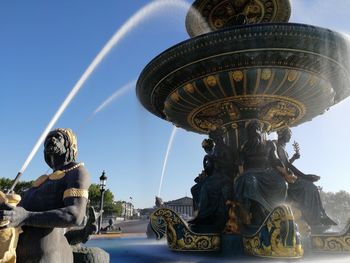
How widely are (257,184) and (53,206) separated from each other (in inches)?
195

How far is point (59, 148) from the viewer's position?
8.01 feet

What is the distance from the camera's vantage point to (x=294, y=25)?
6.41 meters

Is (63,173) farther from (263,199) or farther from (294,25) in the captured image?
(294,25)

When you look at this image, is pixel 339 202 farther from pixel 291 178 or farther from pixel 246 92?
pixel 246 92

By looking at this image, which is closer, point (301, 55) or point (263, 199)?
point (263, 199)

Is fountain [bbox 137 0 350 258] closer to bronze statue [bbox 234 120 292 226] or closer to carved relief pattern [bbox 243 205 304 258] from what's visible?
carved relief pattern [bbox 243 205 304 258]

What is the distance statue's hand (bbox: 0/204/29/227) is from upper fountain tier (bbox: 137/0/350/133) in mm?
5682

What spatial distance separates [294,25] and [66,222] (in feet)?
20.0

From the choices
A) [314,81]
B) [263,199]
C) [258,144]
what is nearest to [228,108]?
[258,144]

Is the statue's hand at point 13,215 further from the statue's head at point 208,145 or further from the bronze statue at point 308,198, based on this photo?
the statue's head at point 208,145

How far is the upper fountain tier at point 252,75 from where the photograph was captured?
6.62 meters

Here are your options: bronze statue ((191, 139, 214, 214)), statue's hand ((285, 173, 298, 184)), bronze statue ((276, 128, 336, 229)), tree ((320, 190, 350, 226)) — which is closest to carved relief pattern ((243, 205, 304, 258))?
bronze statue ((276, 128, 336, 229))

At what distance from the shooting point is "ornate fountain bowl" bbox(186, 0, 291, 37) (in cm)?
977

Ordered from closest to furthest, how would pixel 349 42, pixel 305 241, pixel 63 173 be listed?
1. pixel 63 173
2. pixel 305 241
3. pixel 349 42
